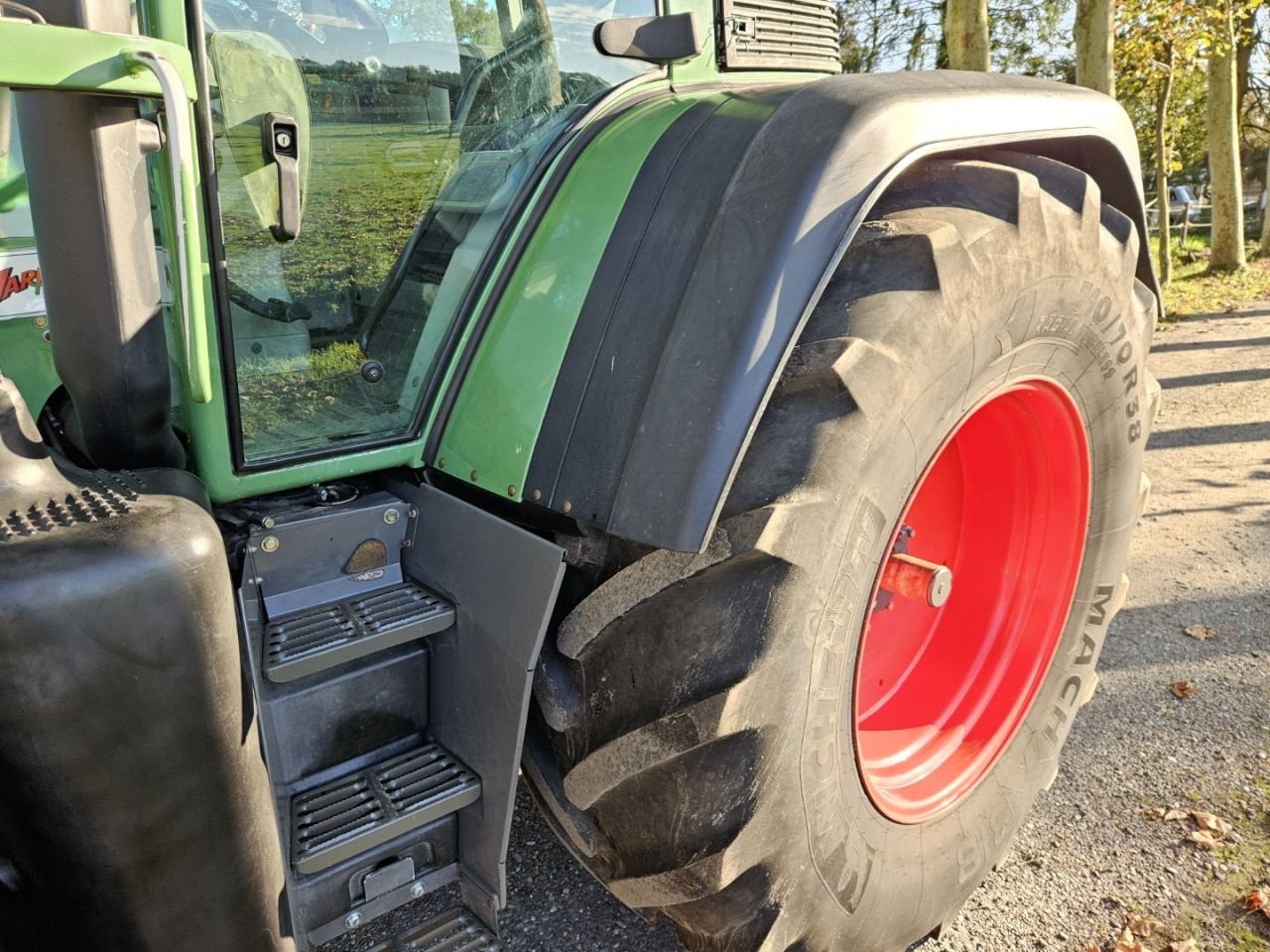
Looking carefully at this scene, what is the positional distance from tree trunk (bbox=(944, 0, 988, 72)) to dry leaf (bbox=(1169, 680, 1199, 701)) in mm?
5537

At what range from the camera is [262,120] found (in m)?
1.48

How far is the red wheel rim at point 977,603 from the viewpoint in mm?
2170

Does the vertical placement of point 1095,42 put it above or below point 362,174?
above

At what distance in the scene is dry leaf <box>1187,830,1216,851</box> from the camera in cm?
236

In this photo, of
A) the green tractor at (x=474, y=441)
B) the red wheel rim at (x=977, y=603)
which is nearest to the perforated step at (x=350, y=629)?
the green tractor at (x=474, y=441)

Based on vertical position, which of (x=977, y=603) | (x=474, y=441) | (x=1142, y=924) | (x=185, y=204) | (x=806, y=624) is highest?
(x=185, y=204)

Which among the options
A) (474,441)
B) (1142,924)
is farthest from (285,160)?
(1142,924)

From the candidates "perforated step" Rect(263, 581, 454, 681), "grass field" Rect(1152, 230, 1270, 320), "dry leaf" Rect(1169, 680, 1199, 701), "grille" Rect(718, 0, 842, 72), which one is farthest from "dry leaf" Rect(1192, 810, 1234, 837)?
"grass field" Rect(1152, 230, 1270, 320)

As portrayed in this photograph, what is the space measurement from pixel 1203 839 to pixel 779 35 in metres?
2.22

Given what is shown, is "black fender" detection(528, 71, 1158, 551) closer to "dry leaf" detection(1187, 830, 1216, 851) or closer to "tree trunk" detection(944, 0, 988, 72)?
"dry leaf" detection(1187, 830, 1216, 851)

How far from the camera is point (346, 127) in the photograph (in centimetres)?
159

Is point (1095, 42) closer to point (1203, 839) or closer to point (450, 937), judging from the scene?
point (1203, 839)

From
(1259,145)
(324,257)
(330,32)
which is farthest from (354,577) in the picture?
(1259,145)

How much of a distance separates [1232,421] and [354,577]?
565 centimetres
